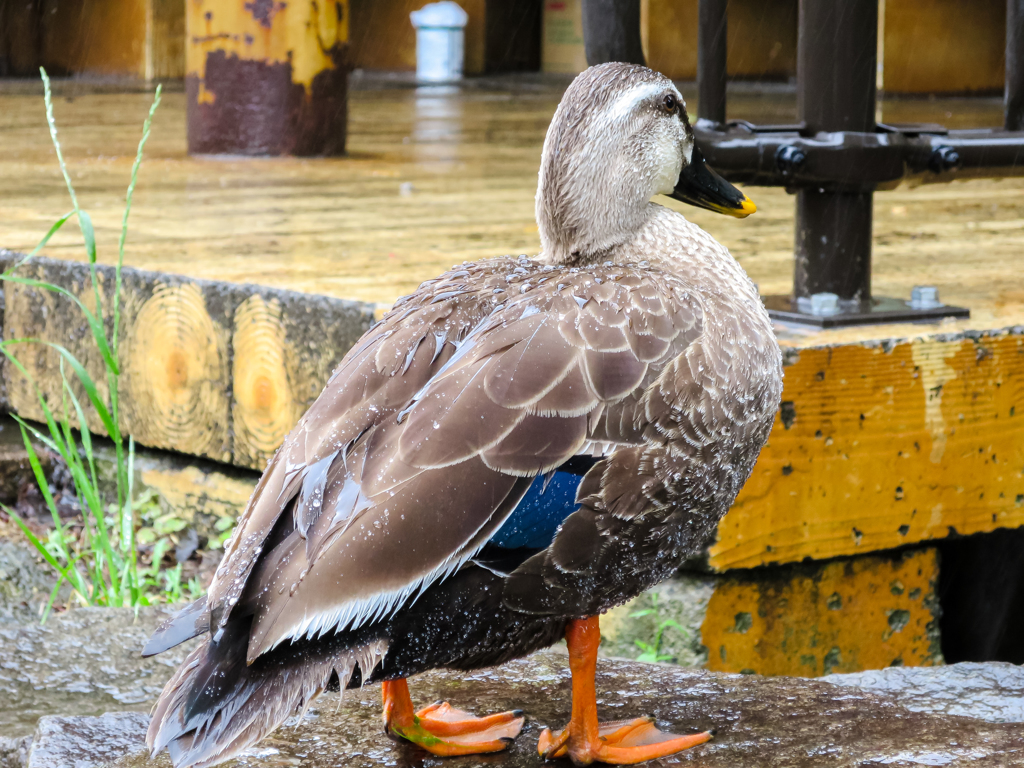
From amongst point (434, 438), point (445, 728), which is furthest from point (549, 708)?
point (434, 438)

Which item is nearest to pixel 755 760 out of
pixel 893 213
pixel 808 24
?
pixel 808 24

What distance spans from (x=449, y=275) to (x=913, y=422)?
128 cm

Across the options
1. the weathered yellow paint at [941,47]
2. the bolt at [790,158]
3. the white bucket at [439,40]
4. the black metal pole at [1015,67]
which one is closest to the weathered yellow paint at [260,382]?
the bolt at [790,158]

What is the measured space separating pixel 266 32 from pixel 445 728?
5.18m

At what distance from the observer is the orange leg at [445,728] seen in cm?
200

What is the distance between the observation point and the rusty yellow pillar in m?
6.61

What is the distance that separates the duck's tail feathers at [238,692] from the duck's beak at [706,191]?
99 cm

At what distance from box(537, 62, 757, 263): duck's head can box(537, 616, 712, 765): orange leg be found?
60 centimetres

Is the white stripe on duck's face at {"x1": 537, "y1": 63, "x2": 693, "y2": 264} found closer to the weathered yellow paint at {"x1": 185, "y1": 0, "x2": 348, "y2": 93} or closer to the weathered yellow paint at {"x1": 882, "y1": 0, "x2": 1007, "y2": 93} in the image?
the weathered yellow paint at {"x1": 185, "y1": 0, "x2": 348, "y2": 93}

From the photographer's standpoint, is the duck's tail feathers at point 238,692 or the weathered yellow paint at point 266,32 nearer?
the duck's tail feathers at point 238,692

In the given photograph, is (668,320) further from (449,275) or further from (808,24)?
(808,24)

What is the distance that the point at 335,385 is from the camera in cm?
186

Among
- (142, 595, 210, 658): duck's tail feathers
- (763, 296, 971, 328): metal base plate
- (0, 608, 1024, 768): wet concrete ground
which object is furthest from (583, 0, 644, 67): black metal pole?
(142, 595, 210, 658): duck's tail feathers

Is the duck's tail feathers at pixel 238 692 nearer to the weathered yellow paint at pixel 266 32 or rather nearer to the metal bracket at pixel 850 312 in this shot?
the metal bracket at pixel 850 312
